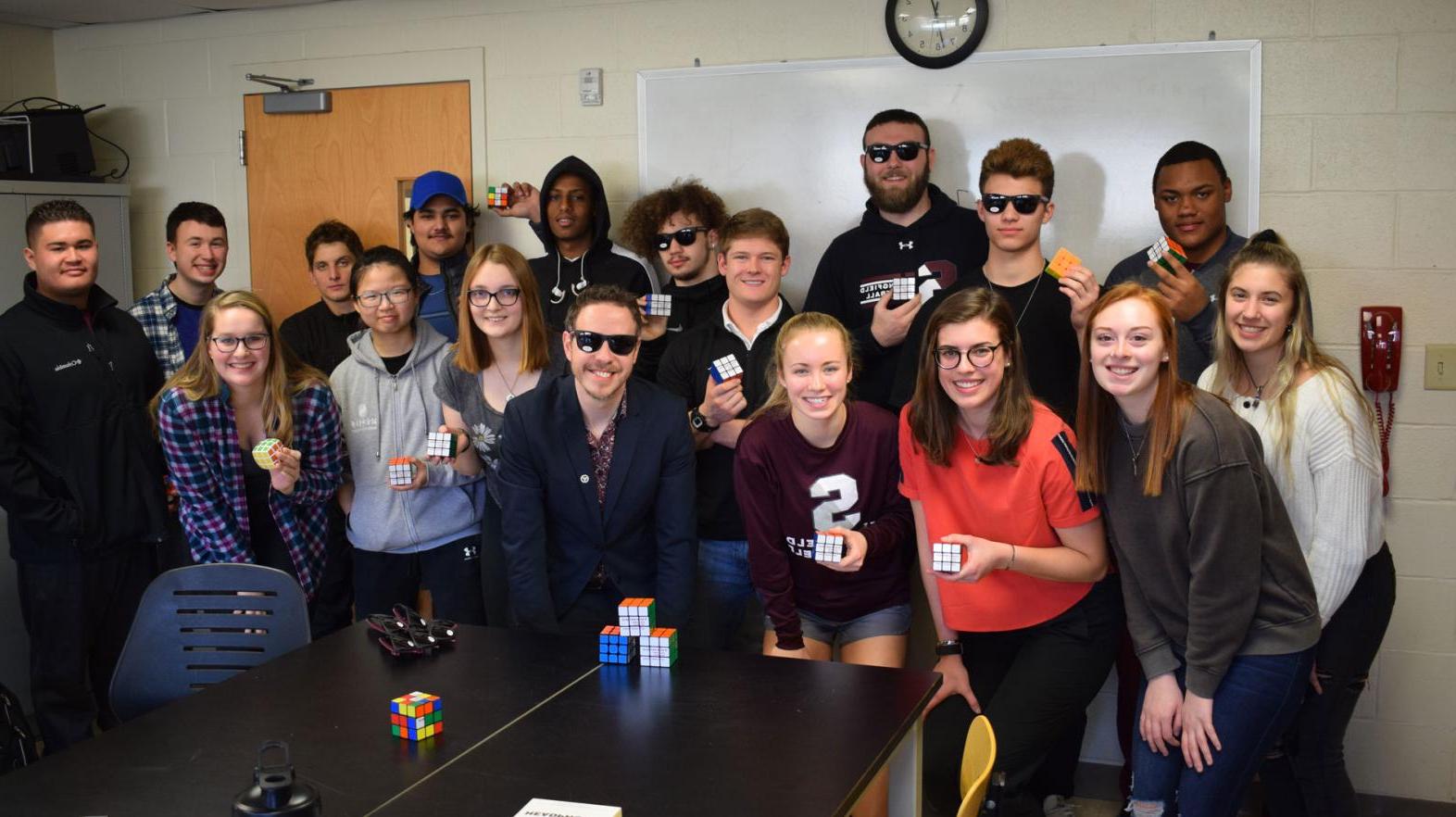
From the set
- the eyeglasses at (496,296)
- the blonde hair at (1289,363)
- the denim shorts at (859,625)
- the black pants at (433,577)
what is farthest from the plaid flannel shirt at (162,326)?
the blonde hair at (1289,363)

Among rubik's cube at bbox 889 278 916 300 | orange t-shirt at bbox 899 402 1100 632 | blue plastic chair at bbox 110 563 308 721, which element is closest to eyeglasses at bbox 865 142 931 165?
rubik's cube at bbox 889 278 916 300

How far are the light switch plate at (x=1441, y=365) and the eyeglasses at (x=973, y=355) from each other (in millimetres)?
1878

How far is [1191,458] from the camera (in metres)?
2.63

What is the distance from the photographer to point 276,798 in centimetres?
178

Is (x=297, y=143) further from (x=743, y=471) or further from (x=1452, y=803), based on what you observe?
(x=1452, y=803)

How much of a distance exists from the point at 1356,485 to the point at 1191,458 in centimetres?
49

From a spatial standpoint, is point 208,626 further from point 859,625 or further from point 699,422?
point 859,625

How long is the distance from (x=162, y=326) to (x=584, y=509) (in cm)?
207

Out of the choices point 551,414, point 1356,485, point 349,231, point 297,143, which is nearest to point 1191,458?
point 1356,485

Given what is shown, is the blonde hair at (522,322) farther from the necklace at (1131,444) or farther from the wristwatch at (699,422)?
the necklace at (1131,444)

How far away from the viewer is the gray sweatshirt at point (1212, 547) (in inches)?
103

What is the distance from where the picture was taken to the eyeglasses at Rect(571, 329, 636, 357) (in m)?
3.31

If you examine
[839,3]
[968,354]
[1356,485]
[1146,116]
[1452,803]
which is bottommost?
[1452,803]

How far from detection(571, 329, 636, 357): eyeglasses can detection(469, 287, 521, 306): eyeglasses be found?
1.34 feet
